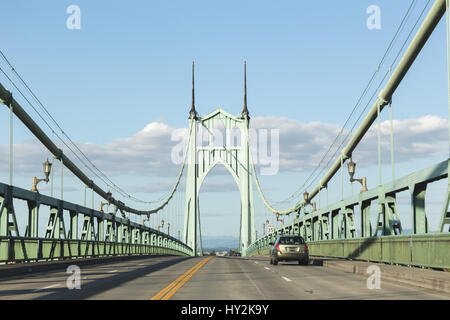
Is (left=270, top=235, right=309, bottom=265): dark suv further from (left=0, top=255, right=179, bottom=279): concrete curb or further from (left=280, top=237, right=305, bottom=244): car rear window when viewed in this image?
(left=0, top=255, right=179, bottom=279): concrete curb

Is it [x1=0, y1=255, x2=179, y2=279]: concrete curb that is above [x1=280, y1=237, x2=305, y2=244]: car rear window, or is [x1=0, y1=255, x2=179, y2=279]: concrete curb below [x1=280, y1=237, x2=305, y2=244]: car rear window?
below

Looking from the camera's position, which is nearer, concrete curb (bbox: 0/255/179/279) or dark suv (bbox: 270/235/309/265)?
concrete curb (bbox: 0/255/179/279)

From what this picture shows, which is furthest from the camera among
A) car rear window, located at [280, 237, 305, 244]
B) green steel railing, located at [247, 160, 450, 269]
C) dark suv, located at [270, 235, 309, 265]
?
car rear window, located at [280, 237, 305, 244]

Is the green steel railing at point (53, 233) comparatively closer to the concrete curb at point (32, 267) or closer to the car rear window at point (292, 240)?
the concrete curb at point (32, 267)

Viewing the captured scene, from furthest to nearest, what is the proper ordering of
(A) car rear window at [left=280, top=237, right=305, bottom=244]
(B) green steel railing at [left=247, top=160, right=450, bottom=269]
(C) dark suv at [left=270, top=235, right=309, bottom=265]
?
(A) car rear window at [left=280, top=237, right=305, bottom=244] → (C) dark suv at [left=270, top=235, right=309, bottom=265] → (B) green steel railing at [left=247, top=160, right=450, bottom=269]

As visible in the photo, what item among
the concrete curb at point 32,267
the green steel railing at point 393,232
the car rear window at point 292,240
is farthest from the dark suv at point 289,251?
the concrete curb at point 32,267

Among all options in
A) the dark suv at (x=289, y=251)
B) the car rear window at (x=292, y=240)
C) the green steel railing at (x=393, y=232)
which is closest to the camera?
the green steel railing at (x=393, y=232)

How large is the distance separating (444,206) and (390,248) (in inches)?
242

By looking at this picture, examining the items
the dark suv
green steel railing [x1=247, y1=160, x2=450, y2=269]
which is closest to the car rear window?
the dark suv

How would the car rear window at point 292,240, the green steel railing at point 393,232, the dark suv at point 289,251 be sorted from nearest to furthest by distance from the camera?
the green steel railing at point 393,232, the dark suv at point 289,251, the car rear window at point 292,240

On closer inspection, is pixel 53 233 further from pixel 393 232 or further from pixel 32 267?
pixel 393 232

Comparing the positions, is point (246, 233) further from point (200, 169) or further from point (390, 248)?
point (390, 248)

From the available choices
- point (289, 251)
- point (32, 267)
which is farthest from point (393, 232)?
point (32, 267)

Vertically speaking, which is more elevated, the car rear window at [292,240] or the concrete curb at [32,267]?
the car rear window at [292,240]
